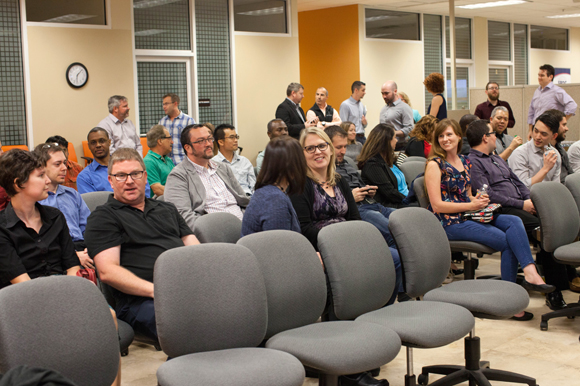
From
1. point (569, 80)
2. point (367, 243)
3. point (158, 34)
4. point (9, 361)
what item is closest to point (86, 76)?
point (158, 34)

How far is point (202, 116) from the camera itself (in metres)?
9.19

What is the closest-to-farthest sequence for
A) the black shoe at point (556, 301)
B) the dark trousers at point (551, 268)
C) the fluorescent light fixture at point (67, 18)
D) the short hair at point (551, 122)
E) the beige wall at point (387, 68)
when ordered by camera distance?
the black shoe at point (556, 301)
the dark trousers at point (551, 268)
the short hair at point (551, 122)
the fluorescent light fixture at point (67, 18)
the beige wall at point (387, 68)

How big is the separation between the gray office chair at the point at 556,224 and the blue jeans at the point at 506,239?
6.2 inches

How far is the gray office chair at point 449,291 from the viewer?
2832 millimetres

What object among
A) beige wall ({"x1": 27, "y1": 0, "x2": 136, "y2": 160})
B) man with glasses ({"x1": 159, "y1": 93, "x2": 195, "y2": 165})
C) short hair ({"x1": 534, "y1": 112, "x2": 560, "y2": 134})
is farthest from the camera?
man with glasses ({"x1": 159, "y1": 93, "x2": 195, "y2": 165})

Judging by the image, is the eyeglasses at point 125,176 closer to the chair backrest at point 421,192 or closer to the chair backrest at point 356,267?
the chair backrest at point 356,267

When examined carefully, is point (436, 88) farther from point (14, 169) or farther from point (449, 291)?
point (14, 169)

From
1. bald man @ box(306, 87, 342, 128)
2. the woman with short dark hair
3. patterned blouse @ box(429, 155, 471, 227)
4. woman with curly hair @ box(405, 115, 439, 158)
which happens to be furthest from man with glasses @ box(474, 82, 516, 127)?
the woman with short dark hair

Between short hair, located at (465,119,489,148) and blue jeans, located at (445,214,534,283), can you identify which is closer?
blue jeans, located at (445,214,534,283)

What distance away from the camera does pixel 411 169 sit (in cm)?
541

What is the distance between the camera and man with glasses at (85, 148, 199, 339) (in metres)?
2.69

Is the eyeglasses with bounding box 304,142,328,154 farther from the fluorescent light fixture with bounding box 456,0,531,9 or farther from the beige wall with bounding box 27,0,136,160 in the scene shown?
the fluorescent light fixture with bounding box 456,0,531,9

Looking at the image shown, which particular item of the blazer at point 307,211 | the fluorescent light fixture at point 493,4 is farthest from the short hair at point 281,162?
the fluorescent light fixture at point 493,4

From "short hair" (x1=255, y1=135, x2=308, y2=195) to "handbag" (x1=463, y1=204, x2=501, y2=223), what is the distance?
5.26ft
